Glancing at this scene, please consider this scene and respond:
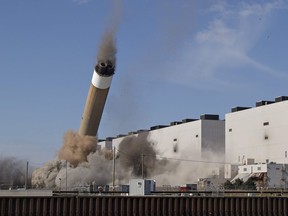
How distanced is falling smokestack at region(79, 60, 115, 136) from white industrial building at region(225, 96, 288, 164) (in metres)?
36.5

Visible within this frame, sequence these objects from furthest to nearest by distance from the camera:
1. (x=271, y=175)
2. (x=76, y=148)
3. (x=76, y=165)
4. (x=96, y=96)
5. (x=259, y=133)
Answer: (x=259, y=133), (x=76, y=165), (x=271, y=175), (x=76, y=148), (x=96, y=96)

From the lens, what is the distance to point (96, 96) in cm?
8200

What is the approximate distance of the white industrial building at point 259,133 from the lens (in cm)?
10856

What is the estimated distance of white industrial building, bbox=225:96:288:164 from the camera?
109m

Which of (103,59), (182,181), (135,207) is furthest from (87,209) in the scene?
(182,181)

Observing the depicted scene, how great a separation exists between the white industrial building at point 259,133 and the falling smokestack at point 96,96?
36.5 metres

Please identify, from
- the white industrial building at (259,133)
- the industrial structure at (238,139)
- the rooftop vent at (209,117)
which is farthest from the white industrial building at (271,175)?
the rooftop vent at (209,117)

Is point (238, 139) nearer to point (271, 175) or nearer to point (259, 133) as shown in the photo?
point (259, 133)

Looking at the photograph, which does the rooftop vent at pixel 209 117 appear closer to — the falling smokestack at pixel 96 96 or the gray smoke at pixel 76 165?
the gray smoke at pixel 76 165

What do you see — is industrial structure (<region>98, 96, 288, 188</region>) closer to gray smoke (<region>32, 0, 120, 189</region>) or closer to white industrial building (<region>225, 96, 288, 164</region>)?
white industrial building (<region>225, 96, 288, 164</region>)

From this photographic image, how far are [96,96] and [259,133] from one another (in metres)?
45.1

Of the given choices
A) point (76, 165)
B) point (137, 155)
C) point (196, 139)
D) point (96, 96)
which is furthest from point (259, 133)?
point (96, 96)

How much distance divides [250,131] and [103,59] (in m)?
51.1

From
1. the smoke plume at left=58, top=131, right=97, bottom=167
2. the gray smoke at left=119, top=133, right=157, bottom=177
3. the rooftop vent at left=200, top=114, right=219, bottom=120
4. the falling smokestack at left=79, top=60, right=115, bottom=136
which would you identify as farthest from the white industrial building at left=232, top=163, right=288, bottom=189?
the falling smokestack at left=79, top=60, right=115, bottom=136
